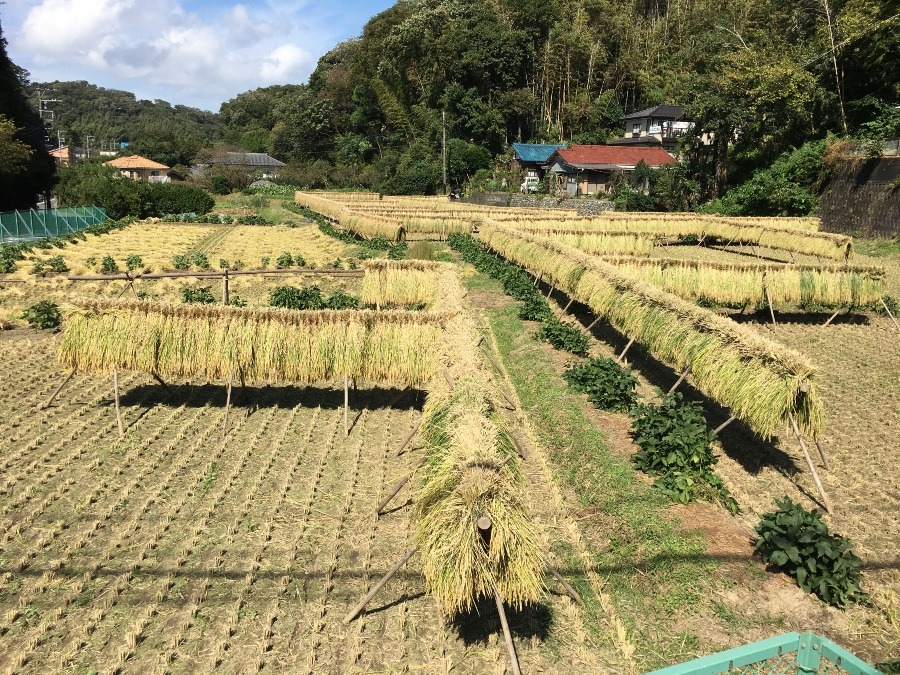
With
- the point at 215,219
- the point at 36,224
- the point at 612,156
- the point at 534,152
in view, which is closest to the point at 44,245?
the point at 36,224

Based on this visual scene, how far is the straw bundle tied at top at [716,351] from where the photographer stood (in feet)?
30.3

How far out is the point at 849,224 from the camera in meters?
34.5

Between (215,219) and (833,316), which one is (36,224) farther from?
(833,316)

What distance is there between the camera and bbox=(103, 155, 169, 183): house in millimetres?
85875

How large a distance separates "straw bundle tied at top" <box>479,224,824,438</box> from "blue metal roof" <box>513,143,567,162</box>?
172 ft

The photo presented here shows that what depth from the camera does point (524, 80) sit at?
78.9 m

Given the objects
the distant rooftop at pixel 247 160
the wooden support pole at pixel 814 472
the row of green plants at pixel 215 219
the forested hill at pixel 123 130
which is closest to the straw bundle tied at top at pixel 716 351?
the wooden support pole at pixel 814 472

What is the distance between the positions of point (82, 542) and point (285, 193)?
78824 mm

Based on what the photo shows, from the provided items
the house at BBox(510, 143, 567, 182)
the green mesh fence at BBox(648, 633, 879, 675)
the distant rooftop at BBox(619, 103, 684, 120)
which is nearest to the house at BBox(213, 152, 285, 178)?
the house at BBox(510, 143, 567, 182)

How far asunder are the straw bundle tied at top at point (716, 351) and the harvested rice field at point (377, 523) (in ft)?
1.99

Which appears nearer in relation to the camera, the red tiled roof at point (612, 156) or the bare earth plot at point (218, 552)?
the bare earth plot at point (218, 552)

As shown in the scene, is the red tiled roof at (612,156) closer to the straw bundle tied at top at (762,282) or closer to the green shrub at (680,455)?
the straw bundle tied at top at (762,282)

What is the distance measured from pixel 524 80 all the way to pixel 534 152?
17.8 m

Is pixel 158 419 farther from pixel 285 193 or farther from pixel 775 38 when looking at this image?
pixel 285 193
